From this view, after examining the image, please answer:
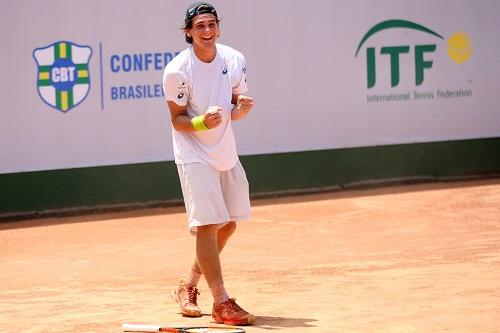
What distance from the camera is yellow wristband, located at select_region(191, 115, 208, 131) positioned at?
6.52 metres

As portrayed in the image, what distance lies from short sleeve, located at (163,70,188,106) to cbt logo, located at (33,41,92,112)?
193 inches

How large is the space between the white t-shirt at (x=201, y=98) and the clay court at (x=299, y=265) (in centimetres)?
96

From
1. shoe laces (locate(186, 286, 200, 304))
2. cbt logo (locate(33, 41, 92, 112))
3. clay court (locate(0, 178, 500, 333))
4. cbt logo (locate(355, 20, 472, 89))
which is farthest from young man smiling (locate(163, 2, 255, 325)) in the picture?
cbt logo (locate(355, 20, 472, 89))

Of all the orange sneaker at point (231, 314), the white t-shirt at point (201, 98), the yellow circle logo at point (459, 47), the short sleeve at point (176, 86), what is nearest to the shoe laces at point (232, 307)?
the orange sneaker at point (231, 314)

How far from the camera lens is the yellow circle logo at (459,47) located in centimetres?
1309

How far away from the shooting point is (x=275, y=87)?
12.3m

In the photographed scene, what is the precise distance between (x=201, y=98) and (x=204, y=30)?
389 millimetres

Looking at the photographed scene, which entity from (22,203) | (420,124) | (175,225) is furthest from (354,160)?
(22,203)

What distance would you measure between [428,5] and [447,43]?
477 mm

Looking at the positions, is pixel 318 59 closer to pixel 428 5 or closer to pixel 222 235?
pixel 428 5

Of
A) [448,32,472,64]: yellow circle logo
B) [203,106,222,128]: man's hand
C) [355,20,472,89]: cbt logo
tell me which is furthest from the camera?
[448,32,472,64]: yellow circle logo

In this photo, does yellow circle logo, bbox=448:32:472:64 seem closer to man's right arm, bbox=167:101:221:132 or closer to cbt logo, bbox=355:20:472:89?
cbt logo, bbox=355:20:472:89

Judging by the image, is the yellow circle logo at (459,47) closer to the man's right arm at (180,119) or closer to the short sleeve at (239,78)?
the short sleeve at (239,78)

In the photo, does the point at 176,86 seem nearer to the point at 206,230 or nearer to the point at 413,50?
the point at 206,230
